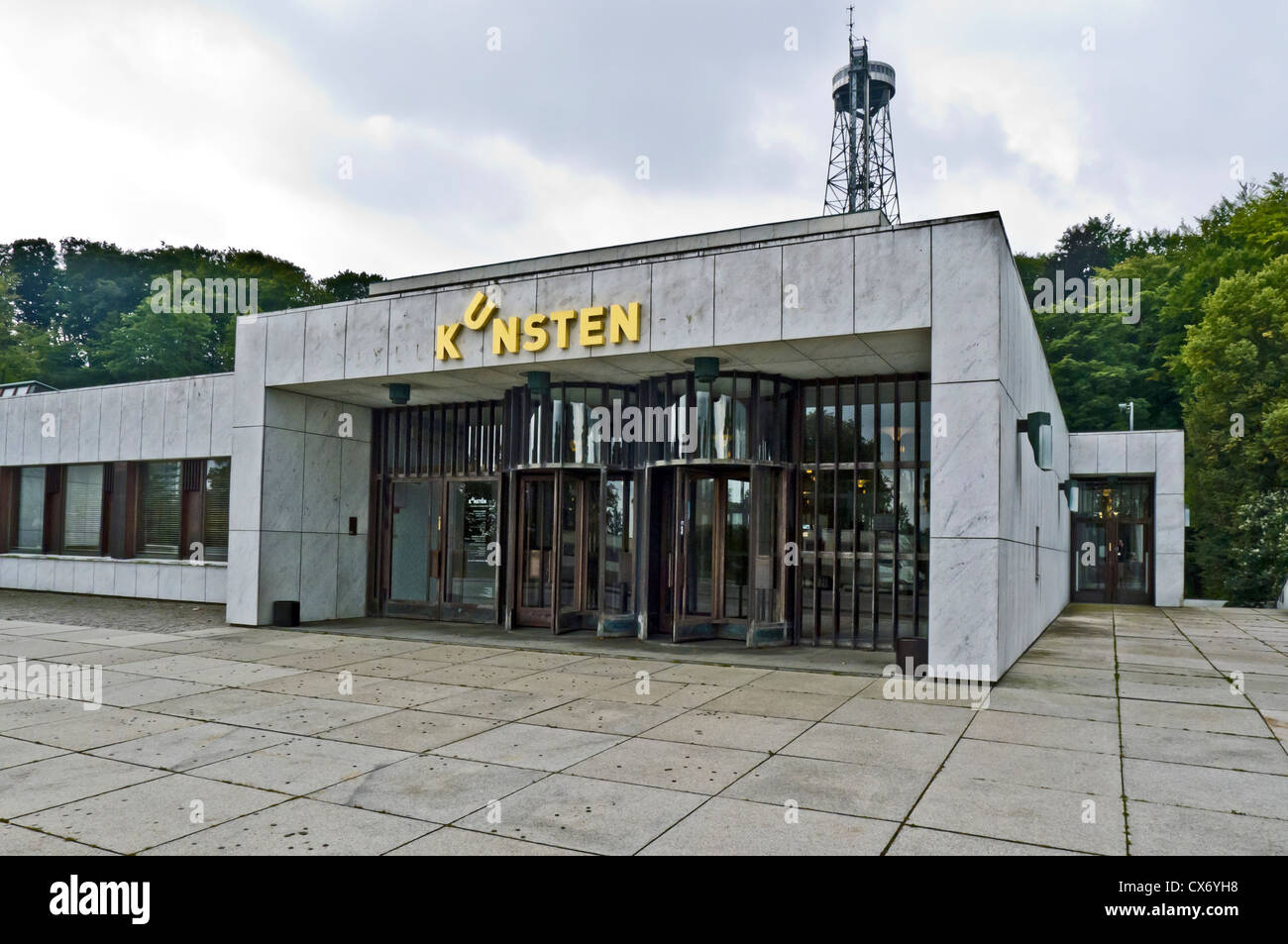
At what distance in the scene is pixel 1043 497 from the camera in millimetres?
16125

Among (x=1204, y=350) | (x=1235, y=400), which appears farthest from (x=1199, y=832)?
(x=1204, y=350)

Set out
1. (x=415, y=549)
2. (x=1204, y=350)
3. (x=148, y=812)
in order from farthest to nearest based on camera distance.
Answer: (x=1204, y=350) → (x=415, y=549) → (x=148, y=812)

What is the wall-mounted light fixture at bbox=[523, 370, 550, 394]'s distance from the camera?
1271 centimetres

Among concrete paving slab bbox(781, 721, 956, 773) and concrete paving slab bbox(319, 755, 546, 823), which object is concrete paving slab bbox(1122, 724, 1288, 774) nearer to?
concrete paving slab bbox(781, 721, 956, 773)

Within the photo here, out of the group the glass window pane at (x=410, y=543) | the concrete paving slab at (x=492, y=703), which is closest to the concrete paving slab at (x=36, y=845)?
the concrete paving slab at (x=492, y=703)

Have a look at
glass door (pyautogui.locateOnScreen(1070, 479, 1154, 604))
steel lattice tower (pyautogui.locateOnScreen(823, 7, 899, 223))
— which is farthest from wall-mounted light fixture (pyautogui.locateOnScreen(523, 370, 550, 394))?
steel lattice tower (pyautogui.locateOnScreen(823, 7, 899, 223))

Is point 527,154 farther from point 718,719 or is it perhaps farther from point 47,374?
point 47,374

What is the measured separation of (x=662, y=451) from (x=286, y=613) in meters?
6.86

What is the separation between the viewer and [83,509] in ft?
65.2

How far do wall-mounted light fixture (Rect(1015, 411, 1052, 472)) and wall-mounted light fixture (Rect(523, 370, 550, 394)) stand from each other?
6.65 meters

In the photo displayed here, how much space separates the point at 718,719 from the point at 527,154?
46.1 ft

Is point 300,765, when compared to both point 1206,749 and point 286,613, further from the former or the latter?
point 286,613

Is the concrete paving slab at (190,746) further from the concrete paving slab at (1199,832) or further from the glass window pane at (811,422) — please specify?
the glass window pane at (811,422)

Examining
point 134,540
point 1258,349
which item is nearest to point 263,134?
point 134,540
